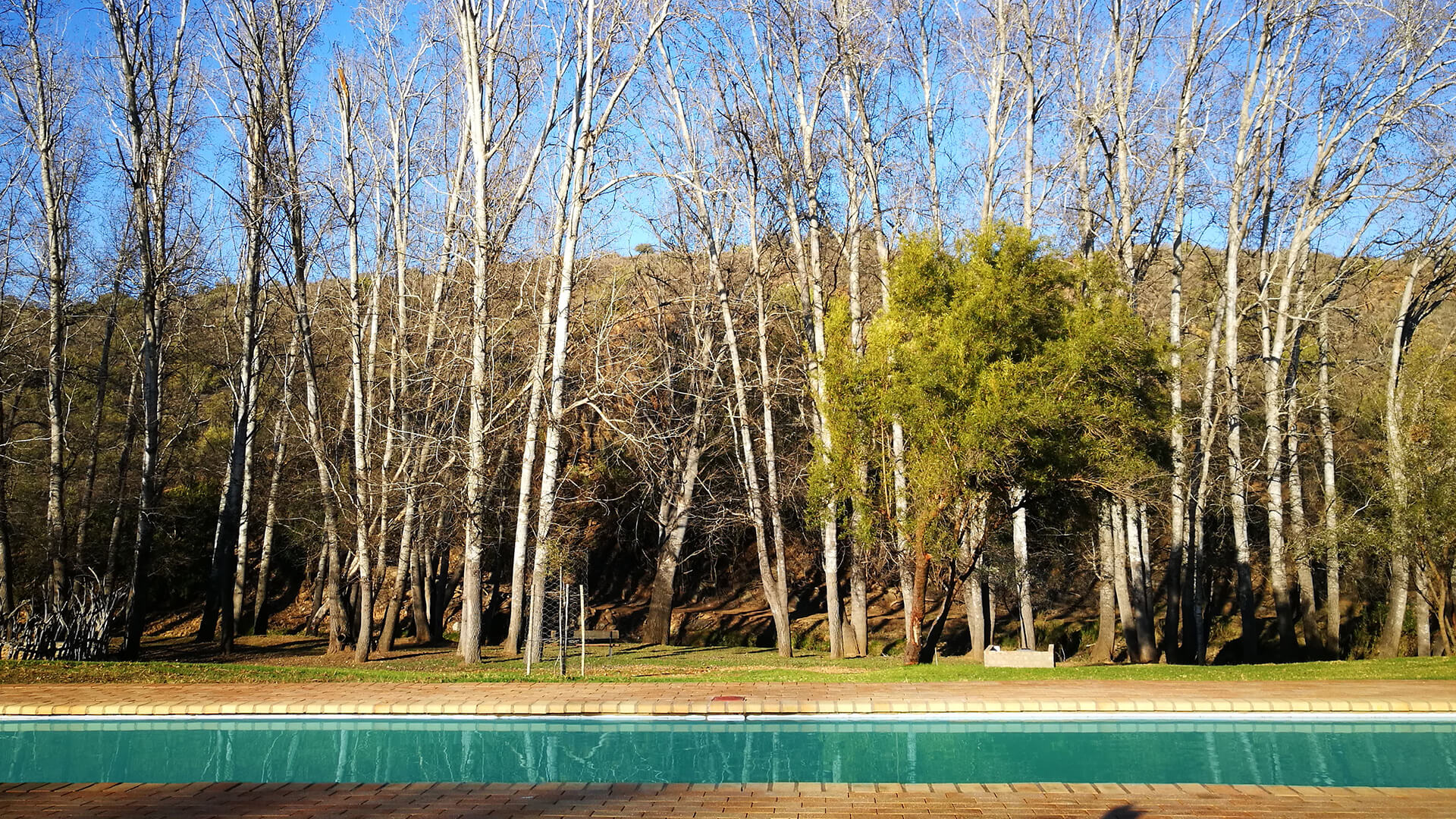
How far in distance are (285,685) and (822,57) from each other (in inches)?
558

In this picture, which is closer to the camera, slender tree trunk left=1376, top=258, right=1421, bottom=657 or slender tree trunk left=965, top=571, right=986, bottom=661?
slender tree trunk left=965, top=571, right=986, bottom=661

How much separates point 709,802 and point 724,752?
7.63 ft

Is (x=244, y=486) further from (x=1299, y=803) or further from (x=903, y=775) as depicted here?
(x=1299, y=803)

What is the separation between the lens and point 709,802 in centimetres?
602

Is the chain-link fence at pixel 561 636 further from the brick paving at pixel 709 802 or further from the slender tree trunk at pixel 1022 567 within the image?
the slender tree trunk at pixel 1022 567

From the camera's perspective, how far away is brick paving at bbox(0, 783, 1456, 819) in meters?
5.70

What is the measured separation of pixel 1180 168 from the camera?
18359 millimetres

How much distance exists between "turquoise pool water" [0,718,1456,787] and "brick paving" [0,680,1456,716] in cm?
24

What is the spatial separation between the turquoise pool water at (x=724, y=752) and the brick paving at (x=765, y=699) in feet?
0.78

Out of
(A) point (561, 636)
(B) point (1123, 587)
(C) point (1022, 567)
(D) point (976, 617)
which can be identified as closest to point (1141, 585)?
(B) point (1123, 587)

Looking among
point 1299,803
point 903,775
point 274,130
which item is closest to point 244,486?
point 274,130

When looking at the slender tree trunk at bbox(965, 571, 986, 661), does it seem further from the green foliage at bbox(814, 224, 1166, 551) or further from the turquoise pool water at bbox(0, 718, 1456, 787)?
the turquoise pool water at bbox(0, 718, 1456, 787)

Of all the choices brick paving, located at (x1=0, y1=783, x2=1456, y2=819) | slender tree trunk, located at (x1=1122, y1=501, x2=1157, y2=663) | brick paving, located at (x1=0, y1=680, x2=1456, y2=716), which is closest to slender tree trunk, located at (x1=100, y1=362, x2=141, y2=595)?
brick paving, located at (x1=0, y1=680, x2=1456, y2=716)

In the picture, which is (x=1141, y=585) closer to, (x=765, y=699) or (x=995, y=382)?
(x=995, y=382)
